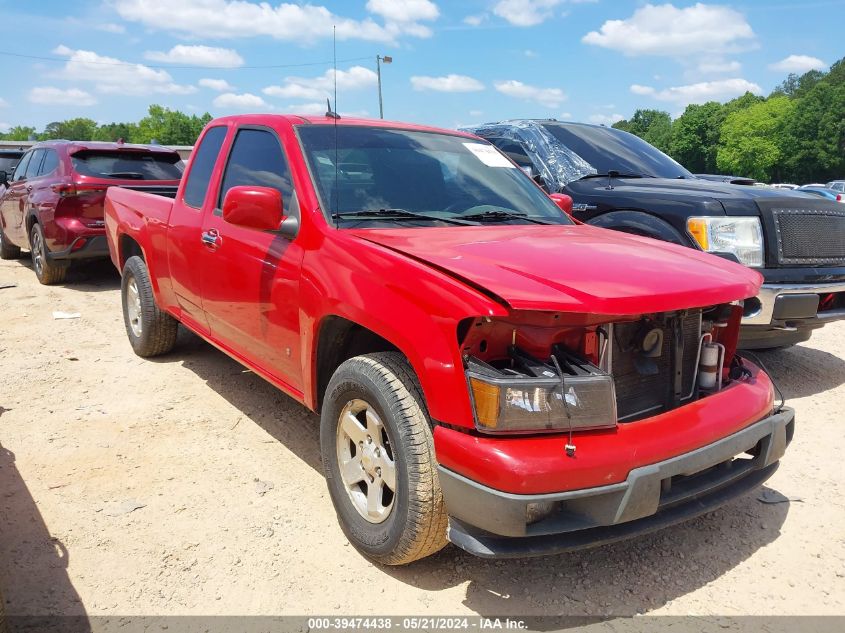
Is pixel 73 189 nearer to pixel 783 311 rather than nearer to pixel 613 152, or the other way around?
pixel 613 152

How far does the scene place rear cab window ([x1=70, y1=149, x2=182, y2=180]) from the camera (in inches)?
305

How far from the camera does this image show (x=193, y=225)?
4051 millimetres

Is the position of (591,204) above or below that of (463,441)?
above

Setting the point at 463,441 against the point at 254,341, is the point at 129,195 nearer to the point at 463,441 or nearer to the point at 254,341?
the point at 254,341

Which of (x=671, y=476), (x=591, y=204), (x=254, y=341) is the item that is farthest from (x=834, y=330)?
(x=254, y=341)

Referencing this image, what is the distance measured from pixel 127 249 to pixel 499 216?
367 cm

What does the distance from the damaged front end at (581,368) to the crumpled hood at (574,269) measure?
0.39 ft

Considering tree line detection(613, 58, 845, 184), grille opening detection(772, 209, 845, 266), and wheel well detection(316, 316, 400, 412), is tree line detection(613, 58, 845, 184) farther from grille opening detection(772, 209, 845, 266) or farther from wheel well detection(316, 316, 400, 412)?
wheel well detection(316, 316, 400, 412)

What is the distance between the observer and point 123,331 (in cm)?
620

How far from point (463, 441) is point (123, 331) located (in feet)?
16.7


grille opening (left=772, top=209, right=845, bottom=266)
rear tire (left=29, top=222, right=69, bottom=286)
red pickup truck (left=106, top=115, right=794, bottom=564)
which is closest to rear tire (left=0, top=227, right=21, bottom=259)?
rear tire (left=29, top=222, right=69, bottom=286)

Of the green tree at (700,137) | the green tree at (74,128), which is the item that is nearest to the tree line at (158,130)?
the green tree at (74,128)

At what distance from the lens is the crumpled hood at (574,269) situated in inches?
82.2

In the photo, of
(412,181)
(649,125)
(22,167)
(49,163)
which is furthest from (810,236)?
(649,125)
